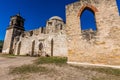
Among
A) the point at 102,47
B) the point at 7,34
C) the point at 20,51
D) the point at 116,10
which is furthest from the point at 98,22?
the point at 7,34

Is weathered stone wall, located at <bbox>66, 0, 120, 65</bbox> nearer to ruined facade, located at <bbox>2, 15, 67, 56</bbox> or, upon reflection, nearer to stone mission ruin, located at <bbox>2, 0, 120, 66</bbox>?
stone mission ruin, located at <bbox>2, 0, 120, 66</bbox>

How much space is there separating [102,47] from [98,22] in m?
1.91

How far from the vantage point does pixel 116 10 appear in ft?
20.1

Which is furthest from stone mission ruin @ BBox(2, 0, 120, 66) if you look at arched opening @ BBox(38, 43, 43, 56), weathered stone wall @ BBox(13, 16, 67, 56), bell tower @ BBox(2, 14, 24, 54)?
bell tower @ BBox(2, 14, 24, 54)

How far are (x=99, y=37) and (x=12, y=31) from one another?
906 inches

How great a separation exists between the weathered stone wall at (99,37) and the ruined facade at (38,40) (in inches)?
313

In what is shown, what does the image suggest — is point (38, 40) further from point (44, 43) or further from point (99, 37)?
point (99, 37)

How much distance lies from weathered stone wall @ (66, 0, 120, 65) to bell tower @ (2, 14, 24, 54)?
20372 millimetres

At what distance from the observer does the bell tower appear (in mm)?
22422

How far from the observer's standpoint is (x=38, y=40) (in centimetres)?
1802

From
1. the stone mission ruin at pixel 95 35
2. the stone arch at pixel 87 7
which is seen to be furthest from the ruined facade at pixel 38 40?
the stone arch at pixel 87 7

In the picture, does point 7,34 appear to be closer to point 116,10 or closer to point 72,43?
point 72,43

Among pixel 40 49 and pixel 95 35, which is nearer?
pixel 95 35

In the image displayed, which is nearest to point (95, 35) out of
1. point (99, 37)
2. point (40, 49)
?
point (99, 37)
